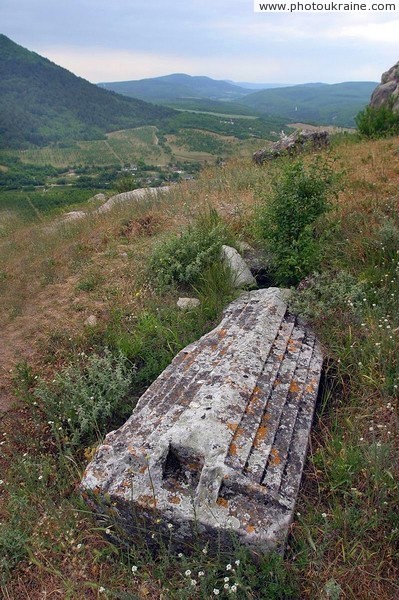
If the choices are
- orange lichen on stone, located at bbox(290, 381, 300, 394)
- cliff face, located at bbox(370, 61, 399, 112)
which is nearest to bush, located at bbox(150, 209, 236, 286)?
orange lichen on stone, located at bbox(290, 381, 300, 394)

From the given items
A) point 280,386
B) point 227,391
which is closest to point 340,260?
point 280,386

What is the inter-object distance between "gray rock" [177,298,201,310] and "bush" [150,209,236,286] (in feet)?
1.15

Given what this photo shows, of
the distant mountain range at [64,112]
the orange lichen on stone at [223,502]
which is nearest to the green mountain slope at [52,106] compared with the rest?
the distant mountain range at [64,112]

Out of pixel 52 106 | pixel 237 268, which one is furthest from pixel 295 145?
pixel 52 106

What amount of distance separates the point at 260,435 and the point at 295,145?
1033cm

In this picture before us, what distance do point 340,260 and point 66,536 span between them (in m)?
3.79

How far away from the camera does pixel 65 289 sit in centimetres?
570

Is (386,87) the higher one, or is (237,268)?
(386,87)

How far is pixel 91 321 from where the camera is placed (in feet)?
15.5

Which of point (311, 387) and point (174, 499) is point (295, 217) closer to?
point (311, 387)

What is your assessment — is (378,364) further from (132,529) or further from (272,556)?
(132,529)

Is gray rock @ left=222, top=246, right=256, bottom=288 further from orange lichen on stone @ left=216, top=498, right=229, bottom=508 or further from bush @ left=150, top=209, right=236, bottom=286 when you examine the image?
orange lichen on stone @ left=216, top=498, right=229, bottom=508

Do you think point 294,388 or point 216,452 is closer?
point 216,452

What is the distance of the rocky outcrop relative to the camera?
1066 cm
